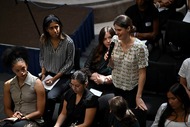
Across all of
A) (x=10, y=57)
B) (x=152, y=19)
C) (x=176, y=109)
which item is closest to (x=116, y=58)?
(x=176, y=109)

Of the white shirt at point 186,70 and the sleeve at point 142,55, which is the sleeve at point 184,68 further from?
the sleeve at point 142,55

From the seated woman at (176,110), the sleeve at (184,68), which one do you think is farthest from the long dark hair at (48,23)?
the seated woman at (176,110)

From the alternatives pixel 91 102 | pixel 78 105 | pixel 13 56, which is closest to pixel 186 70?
pixel 91 102

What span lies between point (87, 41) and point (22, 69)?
8.71 ft

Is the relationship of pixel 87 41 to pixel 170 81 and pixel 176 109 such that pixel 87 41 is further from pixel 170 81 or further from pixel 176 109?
pixel 176 109

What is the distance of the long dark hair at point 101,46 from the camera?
473 centimetres

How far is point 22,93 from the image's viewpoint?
433 cm

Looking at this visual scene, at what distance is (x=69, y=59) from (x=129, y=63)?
3.75ft

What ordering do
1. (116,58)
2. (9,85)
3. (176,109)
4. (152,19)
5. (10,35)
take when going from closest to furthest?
(176,109) < (116,58) < (9,85) < (152,19) < (10,35)

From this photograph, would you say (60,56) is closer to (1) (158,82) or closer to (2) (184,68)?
(1) (158,82)

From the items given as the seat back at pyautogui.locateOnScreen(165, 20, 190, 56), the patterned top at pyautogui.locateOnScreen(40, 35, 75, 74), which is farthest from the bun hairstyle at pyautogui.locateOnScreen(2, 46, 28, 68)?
the seat back at pyautogui.locateOnScreen(165, 20, 190, 56)

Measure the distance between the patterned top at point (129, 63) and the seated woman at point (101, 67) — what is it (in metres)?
0.57

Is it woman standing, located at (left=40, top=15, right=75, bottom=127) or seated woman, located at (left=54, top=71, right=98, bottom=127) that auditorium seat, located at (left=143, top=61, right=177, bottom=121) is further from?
woman standing, located at (left=40, top=15, right=75, bottom=127)

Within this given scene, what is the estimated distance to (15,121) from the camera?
424 cm
